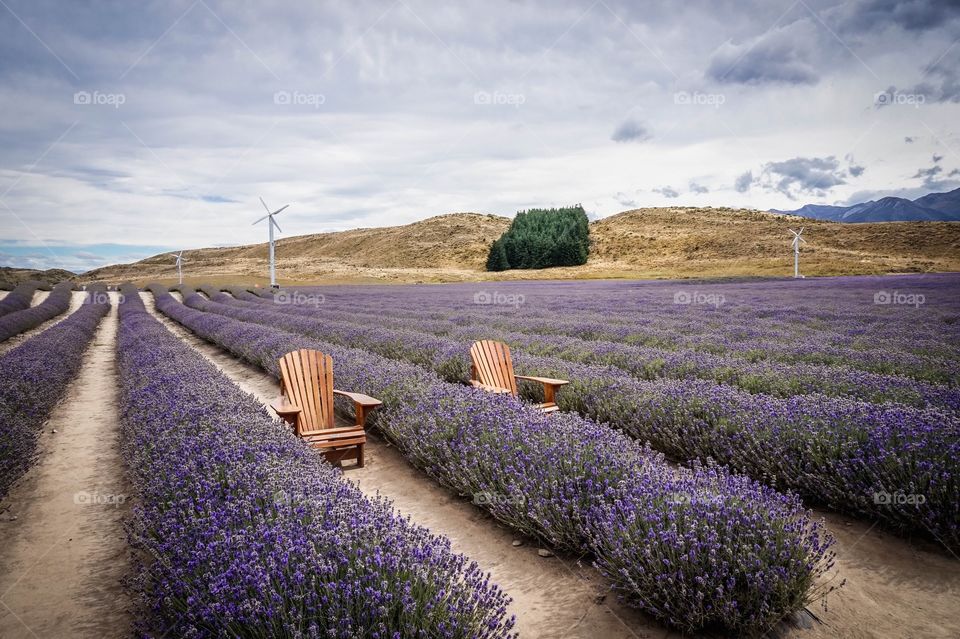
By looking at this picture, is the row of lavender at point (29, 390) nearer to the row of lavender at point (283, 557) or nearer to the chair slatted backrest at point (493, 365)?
the row of lavender at point (283, 557)

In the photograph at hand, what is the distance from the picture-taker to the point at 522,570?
2.80 meters

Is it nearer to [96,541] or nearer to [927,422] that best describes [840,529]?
[927,422]

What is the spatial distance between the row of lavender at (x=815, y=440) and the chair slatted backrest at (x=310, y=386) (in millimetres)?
2448

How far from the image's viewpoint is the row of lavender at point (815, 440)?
2.82 m

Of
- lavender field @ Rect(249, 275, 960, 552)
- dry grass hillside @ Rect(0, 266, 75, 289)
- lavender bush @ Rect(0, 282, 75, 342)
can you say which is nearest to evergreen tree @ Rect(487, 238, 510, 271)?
dry grass hillside @ Rect(0, 266, 75, 289)

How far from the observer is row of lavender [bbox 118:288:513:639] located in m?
1.66

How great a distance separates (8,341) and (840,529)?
16.7m

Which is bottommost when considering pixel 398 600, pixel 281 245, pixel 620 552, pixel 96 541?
pixel 96 541

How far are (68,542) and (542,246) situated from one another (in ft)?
187

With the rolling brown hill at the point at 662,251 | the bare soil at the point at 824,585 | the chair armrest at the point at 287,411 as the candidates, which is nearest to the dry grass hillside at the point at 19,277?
the rolling brown hill at the point at 662,251

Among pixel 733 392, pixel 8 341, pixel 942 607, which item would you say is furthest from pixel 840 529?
pixel 8 341

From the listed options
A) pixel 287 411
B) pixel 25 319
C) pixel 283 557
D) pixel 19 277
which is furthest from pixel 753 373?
pixel 19 277

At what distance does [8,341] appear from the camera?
12.4m

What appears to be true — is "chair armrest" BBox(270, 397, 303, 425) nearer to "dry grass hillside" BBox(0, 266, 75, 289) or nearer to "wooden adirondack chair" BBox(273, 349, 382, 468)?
"wooden adirondack chair" BBox(273, 349, 382, 468)
